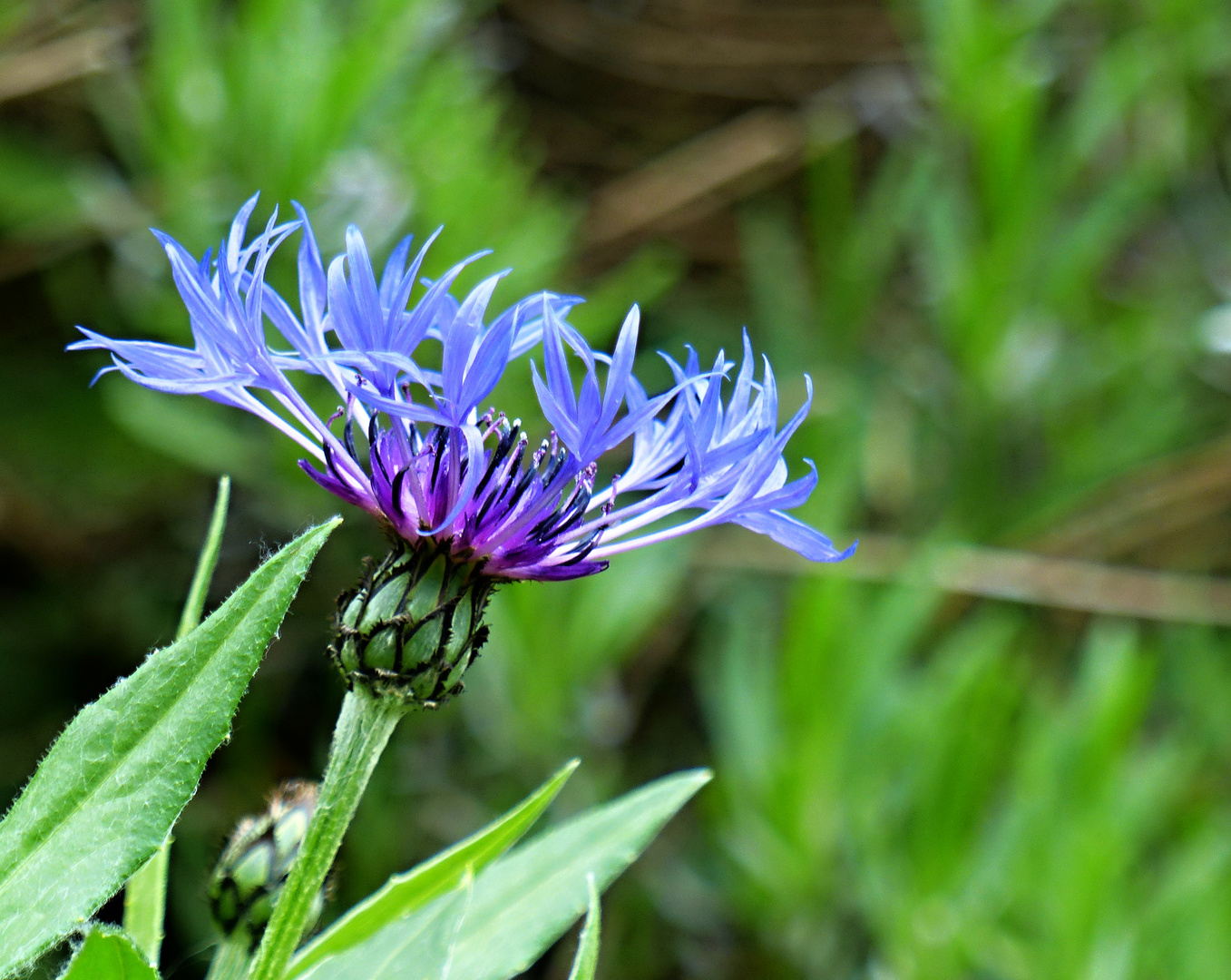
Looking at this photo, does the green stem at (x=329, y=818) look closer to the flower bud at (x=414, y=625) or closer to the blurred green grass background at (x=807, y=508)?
the flower bud at (x=414, y=625)

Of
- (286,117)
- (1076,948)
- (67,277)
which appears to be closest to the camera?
(1076,948)

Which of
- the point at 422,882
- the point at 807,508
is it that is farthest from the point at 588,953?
the point at 807,508

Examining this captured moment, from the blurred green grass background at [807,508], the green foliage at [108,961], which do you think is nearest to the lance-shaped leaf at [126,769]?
the green foliage at [108,961]

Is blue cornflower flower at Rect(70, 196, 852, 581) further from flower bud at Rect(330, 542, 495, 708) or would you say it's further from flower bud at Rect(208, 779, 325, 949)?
flower bud at Rect(208, 779, 325, 949)

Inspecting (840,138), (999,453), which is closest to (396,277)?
(999,453)

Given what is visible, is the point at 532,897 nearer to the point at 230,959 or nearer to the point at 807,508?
the point at 230,959

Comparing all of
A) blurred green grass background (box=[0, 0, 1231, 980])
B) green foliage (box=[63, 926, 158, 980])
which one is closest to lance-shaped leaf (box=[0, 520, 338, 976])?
green foliage (box=[63, 926, 158, 980])

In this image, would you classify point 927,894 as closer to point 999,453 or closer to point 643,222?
point 999,453
